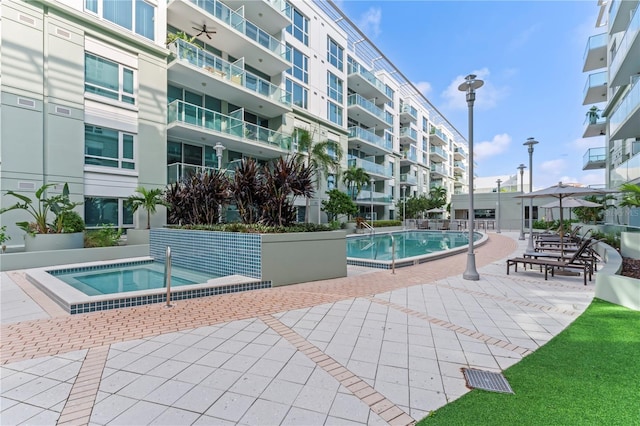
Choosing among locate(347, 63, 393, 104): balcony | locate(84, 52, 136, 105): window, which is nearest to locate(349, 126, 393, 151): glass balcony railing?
locate(347, 63, 393, 104): balcony

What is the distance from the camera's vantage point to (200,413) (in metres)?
2.58

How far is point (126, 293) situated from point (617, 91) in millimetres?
26371

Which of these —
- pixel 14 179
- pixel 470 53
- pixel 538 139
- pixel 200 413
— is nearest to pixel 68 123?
pixel 14 179

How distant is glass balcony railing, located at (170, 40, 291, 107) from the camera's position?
50.9ft

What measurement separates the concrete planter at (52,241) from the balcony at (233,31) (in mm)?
12449

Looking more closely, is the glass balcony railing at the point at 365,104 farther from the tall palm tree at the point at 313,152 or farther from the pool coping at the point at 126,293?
the pool coping at the point at 126,293

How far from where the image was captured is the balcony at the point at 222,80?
50.9 ft

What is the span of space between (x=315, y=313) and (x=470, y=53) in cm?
1662

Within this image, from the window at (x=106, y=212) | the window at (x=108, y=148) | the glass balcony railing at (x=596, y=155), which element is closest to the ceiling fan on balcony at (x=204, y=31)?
the window at (x=108, y=148)

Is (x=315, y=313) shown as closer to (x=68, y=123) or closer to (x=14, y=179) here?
(x=14, y=179)

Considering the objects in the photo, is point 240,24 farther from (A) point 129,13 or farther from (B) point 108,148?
(B) point 108,148

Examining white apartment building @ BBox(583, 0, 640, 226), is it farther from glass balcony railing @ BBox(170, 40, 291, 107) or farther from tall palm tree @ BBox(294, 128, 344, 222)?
glass balcony railing @ BBox(170, 40, 291, 107)

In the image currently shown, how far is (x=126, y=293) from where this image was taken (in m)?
5.80

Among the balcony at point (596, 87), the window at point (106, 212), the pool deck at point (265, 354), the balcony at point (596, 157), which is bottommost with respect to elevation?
the pool deck at point (265, 354)
